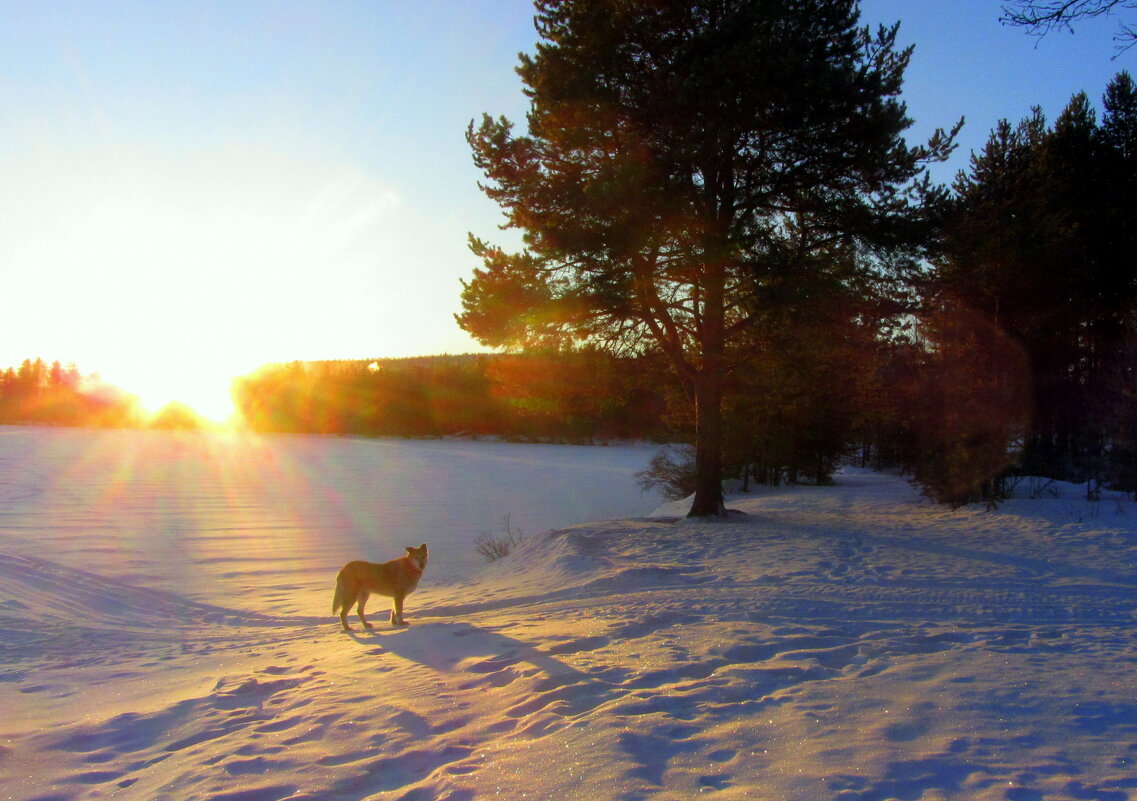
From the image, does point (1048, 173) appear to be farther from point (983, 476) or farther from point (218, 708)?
point (218, 708)

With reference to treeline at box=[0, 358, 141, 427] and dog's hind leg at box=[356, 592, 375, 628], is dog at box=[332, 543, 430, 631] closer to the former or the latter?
dog's hind leg at box=[356, 592, 375, 628]

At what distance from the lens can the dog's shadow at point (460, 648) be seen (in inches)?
231

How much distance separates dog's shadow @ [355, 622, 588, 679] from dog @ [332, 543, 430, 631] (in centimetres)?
54

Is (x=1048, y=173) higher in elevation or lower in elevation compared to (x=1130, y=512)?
higher

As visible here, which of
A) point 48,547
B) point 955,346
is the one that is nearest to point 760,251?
point 955,346

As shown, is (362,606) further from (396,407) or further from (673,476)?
(396,407)

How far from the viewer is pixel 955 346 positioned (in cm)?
1677

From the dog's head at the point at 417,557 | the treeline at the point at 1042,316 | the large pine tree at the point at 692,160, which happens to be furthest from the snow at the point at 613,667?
the large pine tree at the point at 692,160

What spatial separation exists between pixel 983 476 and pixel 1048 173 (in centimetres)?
1106

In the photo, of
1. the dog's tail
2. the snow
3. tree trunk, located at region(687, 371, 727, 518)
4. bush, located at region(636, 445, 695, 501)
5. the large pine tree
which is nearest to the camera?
the snow

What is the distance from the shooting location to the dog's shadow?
587cm

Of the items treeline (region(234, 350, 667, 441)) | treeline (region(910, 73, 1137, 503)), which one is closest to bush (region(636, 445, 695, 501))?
treeline (region(910, 73, 1137, 503))

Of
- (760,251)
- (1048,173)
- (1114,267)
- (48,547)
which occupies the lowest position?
(48,547)

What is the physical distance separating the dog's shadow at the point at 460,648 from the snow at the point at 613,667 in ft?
0.13
